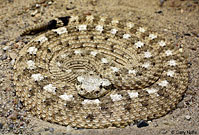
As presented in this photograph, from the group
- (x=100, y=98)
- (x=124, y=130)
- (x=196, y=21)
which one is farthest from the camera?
(x=196, y=21)

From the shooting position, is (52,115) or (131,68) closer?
(52,115)

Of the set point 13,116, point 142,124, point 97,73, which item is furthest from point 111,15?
point 13,116

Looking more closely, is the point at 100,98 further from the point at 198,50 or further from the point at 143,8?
the point at 143,8

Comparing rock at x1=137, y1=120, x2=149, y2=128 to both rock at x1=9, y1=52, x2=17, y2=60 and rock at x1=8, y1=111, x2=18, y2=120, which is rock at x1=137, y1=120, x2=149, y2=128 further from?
rock at x1=9, y1=52, x2=17, y2=60

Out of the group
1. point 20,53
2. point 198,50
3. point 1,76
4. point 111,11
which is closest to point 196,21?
point 198,50

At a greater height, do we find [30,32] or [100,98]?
[30,32]

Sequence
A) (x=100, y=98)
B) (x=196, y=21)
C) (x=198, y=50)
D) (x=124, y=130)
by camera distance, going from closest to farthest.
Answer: (x=124, y=130), (x=100, y=98), (x=198, y=50), (x=196, y=21)

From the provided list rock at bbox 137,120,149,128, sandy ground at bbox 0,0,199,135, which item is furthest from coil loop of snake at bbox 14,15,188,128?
sandy ground at bbox 0,0,199,135

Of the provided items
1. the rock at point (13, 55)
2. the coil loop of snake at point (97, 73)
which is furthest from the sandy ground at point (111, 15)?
the coil loop of snake at point (97, 73)
